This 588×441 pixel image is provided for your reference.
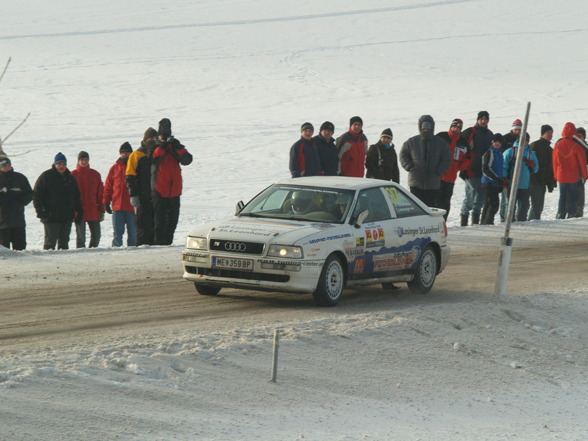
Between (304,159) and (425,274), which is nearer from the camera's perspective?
(425,274)

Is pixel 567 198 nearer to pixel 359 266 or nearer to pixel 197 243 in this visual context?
pixel 359 266

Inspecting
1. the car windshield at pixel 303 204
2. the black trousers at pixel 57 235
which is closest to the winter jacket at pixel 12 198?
the black trousers at pixel 57 235

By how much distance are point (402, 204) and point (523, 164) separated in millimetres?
8667

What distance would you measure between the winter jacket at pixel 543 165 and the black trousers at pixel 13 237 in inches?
409

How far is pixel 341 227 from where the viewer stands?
1208 centimetres

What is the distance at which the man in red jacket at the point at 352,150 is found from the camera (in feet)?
61.6

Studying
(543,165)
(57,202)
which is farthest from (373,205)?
(543,165)

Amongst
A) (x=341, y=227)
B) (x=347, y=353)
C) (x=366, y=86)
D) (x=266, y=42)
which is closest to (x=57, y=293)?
(x=341, y=227)

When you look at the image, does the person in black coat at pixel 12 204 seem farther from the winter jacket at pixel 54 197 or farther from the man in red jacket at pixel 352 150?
the man in red jacket at pixel 352 150

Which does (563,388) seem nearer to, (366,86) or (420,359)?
(420,359)

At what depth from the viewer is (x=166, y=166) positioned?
55.8 ft

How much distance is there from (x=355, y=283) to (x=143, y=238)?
243 inches

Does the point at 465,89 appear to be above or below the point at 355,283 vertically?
above

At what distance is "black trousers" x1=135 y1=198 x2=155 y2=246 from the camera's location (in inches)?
685
